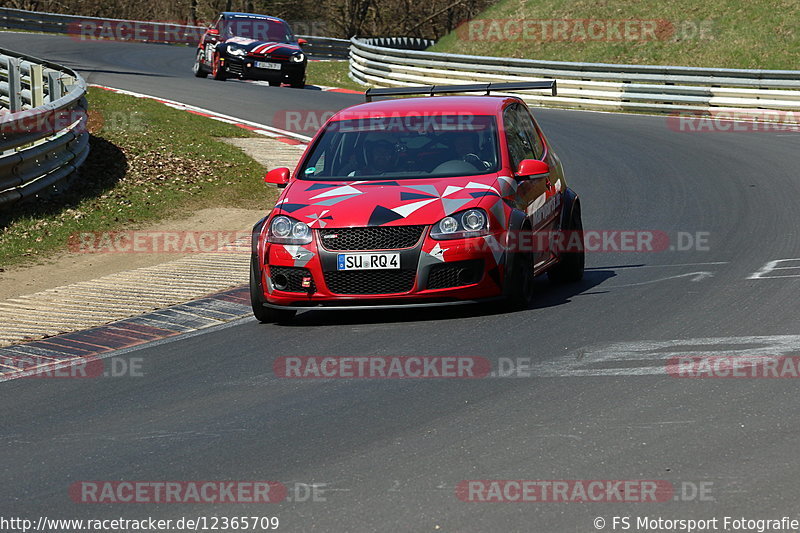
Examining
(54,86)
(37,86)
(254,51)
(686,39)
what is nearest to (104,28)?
(254,51)

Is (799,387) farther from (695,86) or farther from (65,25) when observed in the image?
(65,25)

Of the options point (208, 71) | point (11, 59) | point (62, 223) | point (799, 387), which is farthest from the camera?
point (208, 71)

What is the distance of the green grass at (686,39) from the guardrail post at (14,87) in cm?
1945

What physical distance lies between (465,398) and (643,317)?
2.49 meters

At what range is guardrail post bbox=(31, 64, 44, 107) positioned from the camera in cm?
2067

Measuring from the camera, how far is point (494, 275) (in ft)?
29.2

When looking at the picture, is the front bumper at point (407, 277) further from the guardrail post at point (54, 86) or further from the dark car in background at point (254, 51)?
the dark car in background at point (254, 51)

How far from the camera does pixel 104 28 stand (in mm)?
49094

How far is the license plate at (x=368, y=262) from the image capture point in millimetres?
8766

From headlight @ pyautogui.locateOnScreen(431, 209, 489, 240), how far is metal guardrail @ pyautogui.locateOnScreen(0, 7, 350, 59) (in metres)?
38.6

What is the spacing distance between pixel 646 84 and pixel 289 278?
20.3 meters

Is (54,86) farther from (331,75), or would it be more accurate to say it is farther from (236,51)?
(331,75)

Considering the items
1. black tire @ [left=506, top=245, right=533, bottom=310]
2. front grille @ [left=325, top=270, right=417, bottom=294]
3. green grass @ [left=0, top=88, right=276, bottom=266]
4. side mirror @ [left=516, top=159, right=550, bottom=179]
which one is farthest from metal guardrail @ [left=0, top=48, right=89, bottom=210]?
black tire @ [left=506, top=245, right=533, bottom=310]

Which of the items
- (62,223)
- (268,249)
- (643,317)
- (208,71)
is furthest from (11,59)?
Answer: (643,317)
